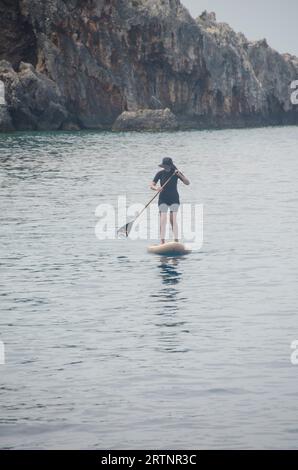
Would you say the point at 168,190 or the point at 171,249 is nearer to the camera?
the point at 171,249

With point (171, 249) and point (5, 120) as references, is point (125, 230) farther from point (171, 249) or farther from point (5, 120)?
point (5, 120)

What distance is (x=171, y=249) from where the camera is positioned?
1107 inches

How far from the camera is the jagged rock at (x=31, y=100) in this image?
118 meters

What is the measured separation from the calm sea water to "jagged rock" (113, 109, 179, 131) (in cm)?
8575

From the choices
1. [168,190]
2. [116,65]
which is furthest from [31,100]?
[168,190]

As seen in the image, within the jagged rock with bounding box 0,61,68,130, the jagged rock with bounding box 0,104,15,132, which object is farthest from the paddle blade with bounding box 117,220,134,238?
the jagged rock with bounding box 0,61,68,130

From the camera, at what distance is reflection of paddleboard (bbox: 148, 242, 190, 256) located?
28031 mm

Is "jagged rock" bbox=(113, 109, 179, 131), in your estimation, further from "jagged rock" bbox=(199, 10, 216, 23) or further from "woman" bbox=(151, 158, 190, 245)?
"woman" bbox=(151, 158, 190, 245)

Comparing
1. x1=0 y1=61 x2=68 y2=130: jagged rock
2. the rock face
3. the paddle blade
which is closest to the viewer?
the paddle blade

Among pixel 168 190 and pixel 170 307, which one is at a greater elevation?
pixel 168 190

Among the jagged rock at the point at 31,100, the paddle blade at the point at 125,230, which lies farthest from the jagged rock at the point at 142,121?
the paddle blade at the point at 125,230

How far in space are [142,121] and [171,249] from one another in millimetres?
99075

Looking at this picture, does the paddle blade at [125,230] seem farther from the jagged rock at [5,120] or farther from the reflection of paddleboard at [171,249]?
the jagged rock at [5,120]

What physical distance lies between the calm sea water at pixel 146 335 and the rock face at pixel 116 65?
84.7 meters
